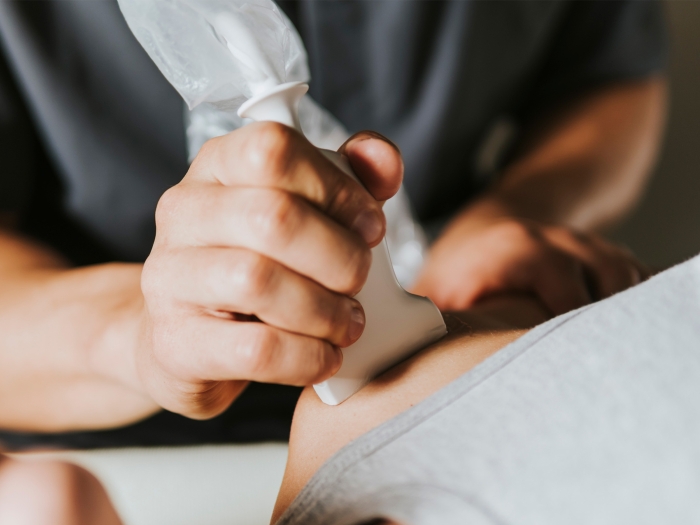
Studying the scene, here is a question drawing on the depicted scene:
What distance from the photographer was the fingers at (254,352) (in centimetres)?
20

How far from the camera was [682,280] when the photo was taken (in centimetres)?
22

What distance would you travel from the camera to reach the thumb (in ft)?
0.70

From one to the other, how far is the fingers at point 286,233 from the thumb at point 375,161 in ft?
0.09

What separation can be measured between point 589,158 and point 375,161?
1.75 feet

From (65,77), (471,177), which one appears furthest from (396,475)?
(471,177)

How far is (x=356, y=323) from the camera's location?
0.70 feet

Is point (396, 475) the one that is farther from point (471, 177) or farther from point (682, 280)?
point (471, 177)

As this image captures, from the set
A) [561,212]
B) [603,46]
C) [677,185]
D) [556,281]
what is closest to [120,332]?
[556,281]

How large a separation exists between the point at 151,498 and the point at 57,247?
10.3 inches

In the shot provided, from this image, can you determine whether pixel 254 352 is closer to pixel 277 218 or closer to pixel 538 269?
pixel 277 218

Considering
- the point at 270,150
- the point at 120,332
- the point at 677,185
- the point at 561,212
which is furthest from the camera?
the point at 677,185

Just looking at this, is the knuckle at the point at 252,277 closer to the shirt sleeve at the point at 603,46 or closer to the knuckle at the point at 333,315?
the knuckle at the point at 333,315

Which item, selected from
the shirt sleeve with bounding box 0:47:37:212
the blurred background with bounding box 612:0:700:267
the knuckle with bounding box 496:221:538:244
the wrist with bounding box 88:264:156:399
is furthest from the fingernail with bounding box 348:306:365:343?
the blurred background with bounding box 612:0:700:267

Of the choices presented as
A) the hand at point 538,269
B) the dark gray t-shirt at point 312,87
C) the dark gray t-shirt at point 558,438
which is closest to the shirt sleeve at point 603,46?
the dark gray t-shirt at point 312,87
